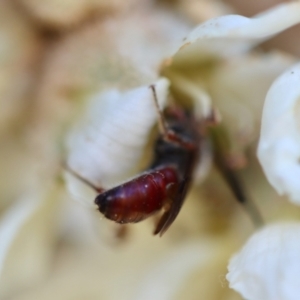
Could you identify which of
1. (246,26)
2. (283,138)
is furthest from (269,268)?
(246,26)

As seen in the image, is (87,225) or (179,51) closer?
(179,51)

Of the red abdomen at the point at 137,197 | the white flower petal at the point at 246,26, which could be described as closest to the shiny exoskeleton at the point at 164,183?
the red abdomen at the point at 137,197

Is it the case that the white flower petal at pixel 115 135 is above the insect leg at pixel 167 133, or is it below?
above

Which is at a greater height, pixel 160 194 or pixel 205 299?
pixel 160 194

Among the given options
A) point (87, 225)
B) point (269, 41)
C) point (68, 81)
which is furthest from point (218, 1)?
point (87, 225)

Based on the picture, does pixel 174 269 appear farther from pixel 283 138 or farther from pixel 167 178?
pixel 283 138

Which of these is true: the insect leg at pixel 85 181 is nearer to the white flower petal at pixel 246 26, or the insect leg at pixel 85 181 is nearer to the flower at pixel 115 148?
the flower at pixel 115 148

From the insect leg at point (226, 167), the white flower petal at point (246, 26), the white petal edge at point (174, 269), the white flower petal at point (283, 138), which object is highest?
the white flower petal at point (246, 26)

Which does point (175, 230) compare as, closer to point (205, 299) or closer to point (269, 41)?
point (205, 299)
